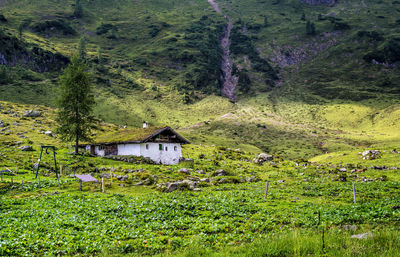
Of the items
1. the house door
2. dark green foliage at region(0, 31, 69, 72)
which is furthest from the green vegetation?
the house door

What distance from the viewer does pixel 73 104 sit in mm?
49000

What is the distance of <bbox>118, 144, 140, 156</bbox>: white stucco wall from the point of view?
48625 millimetres

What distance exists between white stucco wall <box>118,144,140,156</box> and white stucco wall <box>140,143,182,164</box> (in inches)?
35.6

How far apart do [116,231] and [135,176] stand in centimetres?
2067

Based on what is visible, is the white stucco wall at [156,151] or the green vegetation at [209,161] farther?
the white stucco wall at [156,151]

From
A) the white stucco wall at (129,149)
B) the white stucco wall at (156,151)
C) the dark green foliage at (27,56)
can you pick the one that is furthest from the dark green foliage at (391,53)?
the dark green foliage at (27,56)

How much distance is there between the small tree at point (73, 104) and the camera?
48.2 metres

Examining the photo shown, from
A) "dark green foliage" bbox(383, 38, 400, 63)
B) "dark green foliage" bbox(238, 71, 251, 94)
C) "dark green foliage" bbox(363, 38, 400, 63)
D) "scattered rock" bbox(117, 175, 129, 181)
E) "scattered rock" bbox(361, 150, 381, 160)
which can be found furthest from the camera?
"dark green foliage" bbox(383, 38, 400, 63)

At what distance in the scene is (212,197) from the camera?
72.7 ft

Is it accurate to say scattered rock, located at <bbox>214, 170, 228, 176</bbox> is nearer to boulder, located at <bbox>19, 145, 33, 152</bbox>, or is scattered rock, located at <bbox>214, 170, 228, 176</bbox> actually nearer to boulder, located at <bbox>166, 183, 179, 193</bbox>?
boulder, located at <bbox>166, 183, 179, 193</bbox>

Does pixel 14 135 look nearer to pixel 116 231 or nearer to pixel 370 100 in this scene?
pixel 116 231

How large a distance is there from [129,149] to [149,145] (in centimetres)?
440

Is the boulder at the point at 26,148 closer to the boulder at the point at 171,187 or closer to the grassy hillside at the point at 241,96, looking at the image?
the boulder at the point at 171,187

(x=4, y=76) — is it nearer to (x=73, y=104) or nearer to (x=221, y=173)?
(x=73, y=104)
